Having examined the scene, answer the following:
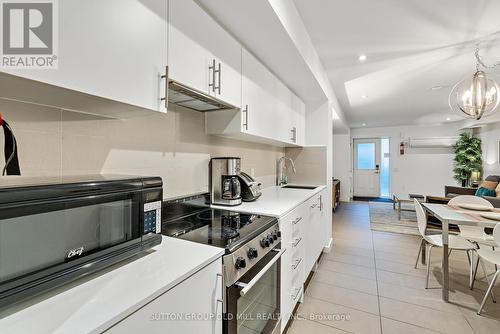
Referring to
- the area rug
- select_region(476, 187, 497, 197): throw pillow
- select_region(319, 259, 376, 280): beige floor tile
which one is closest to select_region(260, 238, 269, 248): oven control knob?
select_region(319, 259, 376, 280): beige floor tile

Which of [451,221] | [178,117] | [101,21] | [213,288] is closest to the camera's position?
[101,21]

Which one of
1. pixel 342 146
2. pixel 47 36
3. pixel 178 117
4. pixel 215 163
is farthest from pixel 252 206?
pixel 342 146

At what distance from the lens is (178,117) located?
5.04 ft

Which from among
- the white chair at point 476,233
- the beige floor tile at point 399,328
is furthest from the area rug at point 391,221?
the beige floor tile at point 399,328

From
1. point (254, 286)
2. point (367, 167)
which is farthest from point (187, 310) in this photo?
point (367, 167)

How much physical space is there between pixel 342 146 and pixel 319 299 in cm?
623

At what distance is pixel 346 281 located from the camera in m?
2.43

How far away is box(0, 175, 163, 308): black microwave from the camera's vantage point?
563 mm

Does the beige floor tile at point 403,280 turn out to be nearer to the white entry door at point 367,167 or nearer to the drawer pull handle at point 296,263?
the drawer pull handle at point 296,263

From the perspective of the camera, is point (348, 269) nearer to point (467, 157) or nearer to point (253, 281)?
point (253, 281)

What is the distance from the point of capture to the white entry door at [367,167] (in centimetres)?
762

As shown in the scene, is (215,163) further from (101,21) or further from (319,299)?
(319,299)

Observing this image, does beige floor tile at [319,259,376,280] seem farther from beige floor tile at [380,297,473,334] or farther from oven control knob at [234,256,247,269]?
oven control knob at [234,256,247,269]

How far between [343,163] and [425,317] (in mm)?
6009
